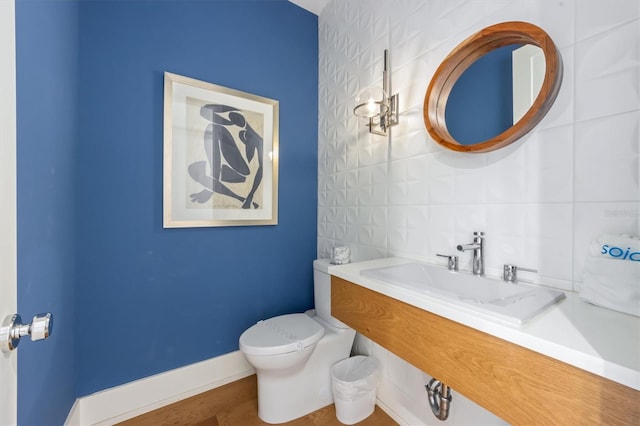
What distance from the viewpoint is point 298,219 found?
6.33 ft

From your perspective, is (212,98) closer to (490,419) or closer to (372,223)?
(372,223)

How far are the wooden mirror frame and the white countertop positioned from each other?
55 centimetres

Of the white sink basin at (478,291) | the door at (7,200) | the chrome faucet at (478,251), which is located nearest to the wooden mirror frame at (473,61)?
the chrome faucet at (478,251)

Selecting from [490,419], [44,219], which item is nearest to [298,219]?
[44,219]

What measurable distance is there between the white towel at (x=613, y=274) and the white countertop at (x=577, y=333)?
0.03m

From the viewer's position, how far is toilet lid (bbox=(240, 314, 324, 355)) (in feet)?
3.96

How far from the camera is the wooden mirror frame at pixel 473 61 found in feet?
2.64

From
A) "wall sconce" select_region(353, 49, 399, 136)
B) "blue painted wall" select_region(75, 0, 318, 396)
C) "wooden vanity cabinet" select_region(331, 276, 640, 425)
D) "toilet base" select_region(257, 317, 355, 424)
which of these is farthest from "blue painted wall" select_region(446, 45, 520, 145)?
"toilet base" select_region(257, 317, 355, 424)

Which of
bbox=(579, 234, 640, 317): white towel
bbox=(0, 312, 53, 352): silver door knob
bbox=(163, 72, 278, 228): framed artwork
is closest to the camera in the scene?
bbox=(0, 312, 53, 352): silver door knob

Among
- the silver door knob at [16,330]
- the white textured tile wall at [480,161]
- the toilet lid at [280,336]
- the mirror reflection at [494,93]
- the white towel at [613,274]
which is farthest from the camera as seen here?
the toilet lid at [280,336]

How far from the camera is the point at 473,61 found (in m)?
1.05

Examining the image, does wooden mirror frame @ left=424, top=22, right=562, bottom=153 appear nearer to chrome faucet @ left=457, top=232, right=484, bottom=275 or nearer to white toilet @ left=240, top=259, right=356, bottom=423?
chrome faucet @ left=457, top=232, right=484, bottom=275

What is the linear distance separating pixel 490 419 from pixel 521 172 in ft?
3.05

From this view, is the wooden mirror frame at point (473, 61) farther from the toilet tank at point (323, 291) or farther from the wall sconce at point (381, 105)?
the toilet tank at point (323, 291)
